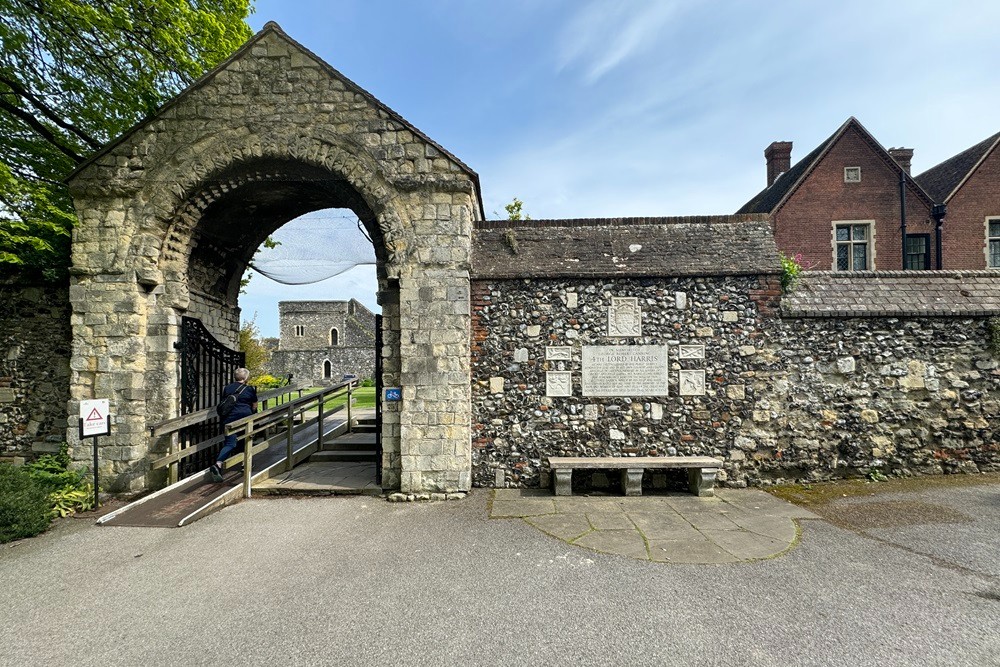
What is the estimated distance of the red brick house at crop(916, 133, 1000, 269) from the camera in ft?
51.7

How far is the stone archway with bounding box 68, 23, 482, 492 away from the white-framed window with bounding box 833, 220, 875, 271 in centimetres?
1654

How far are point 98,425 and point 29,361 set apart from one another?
89.8 inches

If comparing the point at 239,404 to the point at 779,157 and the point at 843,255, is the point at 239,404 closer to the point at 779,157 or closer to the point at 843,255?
the point at 843,255

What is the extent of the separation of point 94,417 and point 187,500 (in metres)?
1.65

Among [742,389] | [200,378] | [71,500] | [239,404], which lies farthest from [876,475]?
[71,500]

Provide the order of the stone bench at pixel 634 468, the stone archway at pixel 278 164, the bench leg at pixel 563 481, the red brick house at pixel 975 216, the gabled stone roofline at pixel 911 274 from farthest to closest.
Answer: the red brick house at pixel 975 216
the gabled stone roofline at pixel 911 274
the stone archway at pixel 278 164
the bench leg at pixel 563 481
the stone bench at pixel 634 468

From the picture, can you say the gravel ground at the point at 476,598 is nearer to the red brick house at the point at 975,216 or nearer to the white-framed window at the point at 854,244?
the white-framed window at the point at 854,244

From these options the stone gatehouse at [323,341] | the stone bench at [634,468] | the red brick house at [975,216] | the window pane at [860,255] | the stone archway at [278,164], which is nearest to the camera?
the stone bench at [634,468]

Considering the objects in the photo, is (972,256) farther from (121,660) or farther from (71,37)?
(71,37)

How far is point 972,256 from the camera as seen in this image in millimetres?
15773

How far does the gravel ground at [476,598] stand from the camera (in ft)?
9.92

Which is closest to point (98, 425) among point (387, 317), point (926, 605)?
point (387, 317)

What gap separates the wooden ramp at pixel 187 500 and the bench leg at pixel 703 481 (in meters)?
6.48

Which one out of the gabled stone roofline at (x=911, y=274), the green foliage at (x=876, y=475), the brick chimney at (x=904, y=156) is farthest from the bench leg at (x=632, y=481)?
the brick chimney at (x=904, y=156)
